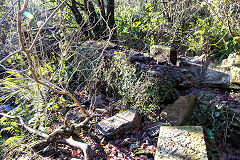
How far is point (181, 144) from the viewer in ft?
7.87

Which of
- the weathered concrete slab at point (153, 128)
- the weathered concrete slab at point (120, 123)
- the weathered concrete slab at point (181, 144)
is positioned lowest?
the weathered concrete slab at point (153, 128)

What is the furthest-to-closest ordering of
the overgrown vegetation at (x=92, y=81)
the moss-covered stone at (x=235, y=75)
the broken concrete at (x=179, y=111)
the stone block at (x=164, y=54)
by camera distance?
1. the stone block at (x=164, y=54)
2. the moss-covered stone at (x=235, y=75)
3. the broken concrete at (x=179, y=111)
4. the overgrown vegetation at (x=92, y=81)

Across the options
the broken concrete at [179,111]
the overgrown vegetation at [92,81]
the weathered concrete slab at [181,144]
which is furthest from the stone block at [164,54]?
the weathered concrete slab at [181,144]

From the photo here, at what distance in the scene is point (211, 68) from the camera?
5020 mm

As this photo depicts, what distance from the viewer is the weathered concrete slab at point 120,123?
11.5ft

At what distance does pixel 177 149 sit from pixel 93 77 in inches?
118

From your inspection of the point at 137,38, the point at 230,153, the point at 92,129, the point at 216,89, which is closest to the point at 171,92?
the point at 216,89

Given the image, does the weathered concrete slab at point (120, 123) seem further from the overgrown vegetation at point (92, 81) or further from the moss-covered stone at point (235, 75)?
the moss-covered stone at point (235, 75)

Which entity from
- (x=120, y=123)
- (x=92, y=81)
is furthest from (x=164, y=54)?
(x=120, y=123)

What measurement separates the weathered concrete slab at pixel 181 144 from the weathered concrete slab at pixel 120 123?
3.13 ft

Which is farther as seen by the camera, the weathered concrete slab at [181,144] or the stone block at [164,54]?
the stone block at [164,54]

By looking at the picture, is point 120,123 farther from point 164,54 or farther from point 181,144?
point 164,54

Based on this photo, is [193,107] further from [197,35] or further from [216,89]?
[197,35]

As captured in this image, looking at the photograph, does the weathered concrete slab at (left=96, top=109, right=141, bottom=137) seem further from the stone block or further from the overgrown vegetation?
the stone block
